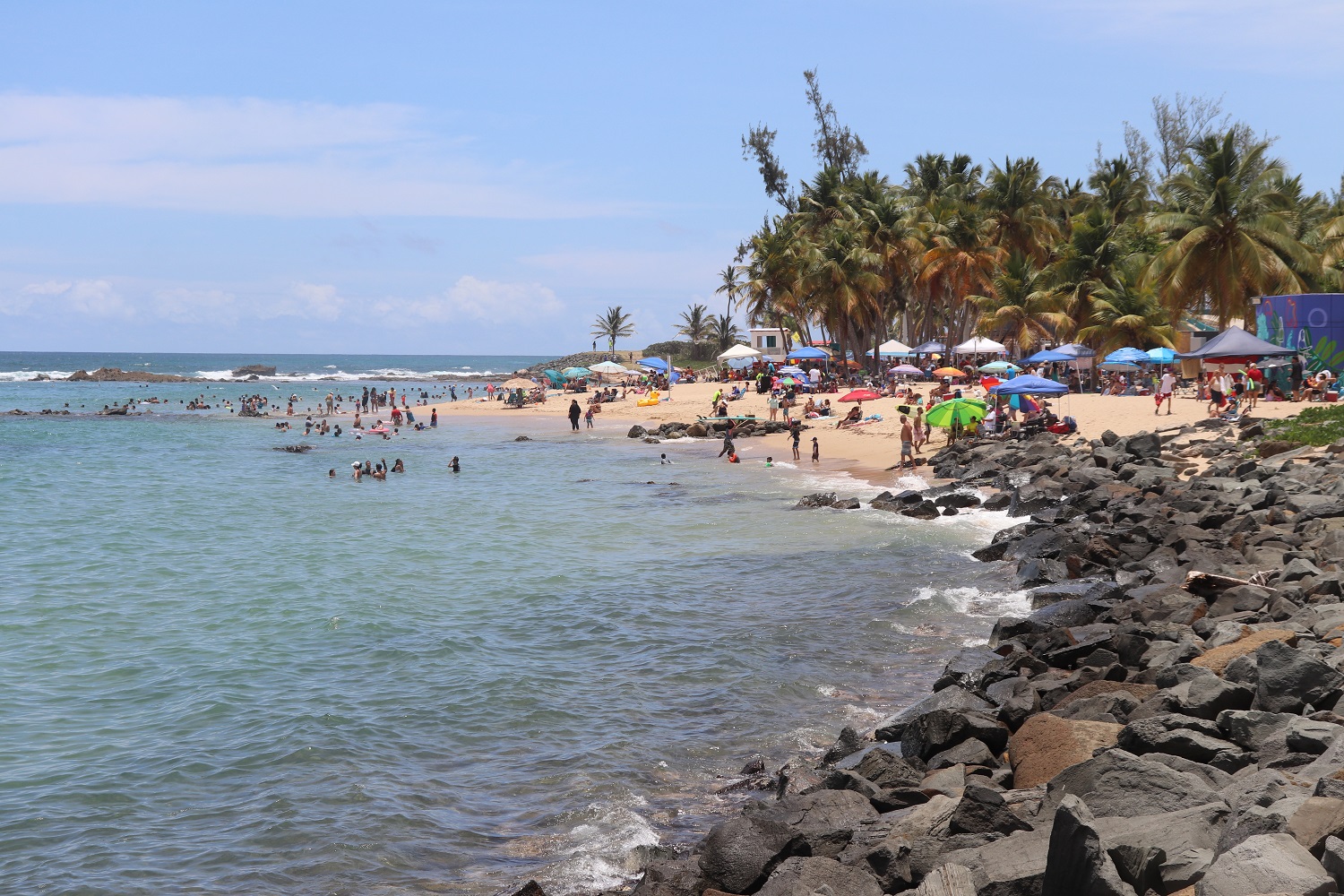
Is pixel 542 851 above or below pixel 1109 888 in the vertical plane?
below

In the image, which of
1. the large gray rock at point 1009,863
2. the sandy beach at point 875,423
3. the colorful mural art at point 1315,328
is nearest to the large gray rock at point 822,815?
the large gray rock at point 1009,863

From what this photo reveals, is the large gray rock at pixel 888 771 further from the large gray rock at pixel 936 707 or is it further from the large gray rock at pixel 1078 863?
the large gray rock at pixel 1078 863

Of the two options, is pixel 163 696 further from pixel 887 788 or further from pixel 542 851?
pixel 887 788

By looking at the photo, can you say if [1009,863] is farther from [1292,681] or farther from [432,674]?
[432,674]

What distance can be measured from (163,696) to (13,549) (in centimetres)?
1394

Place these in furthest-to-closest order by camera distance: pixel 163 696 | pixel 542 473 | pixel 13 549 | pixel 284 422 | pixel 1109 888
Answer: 1. pixel 284 422
2. pixel 542 473
3. pixel 13 549
4. pixel 163 696
5. pixel 1109 888

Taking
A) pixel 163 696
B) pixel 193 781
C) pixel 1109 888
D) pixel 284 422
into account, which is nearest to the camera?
pixel 1109 888

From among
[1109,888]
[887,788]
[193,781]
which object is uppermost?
[1109,888]

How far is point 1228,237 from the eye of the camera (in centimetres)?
3831

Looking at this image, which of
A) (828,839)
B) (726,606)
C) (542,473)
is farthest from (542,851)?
(542,473)

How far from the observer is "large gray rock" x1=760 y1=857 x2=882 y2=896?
6281 mm

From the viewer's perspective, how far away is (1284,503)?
1667cm

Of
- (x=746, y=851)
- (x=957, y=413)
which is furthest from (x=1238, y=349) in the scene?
(x=746, y=851)

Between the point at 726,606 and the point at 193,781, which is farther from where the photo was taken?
the point at 726,606
